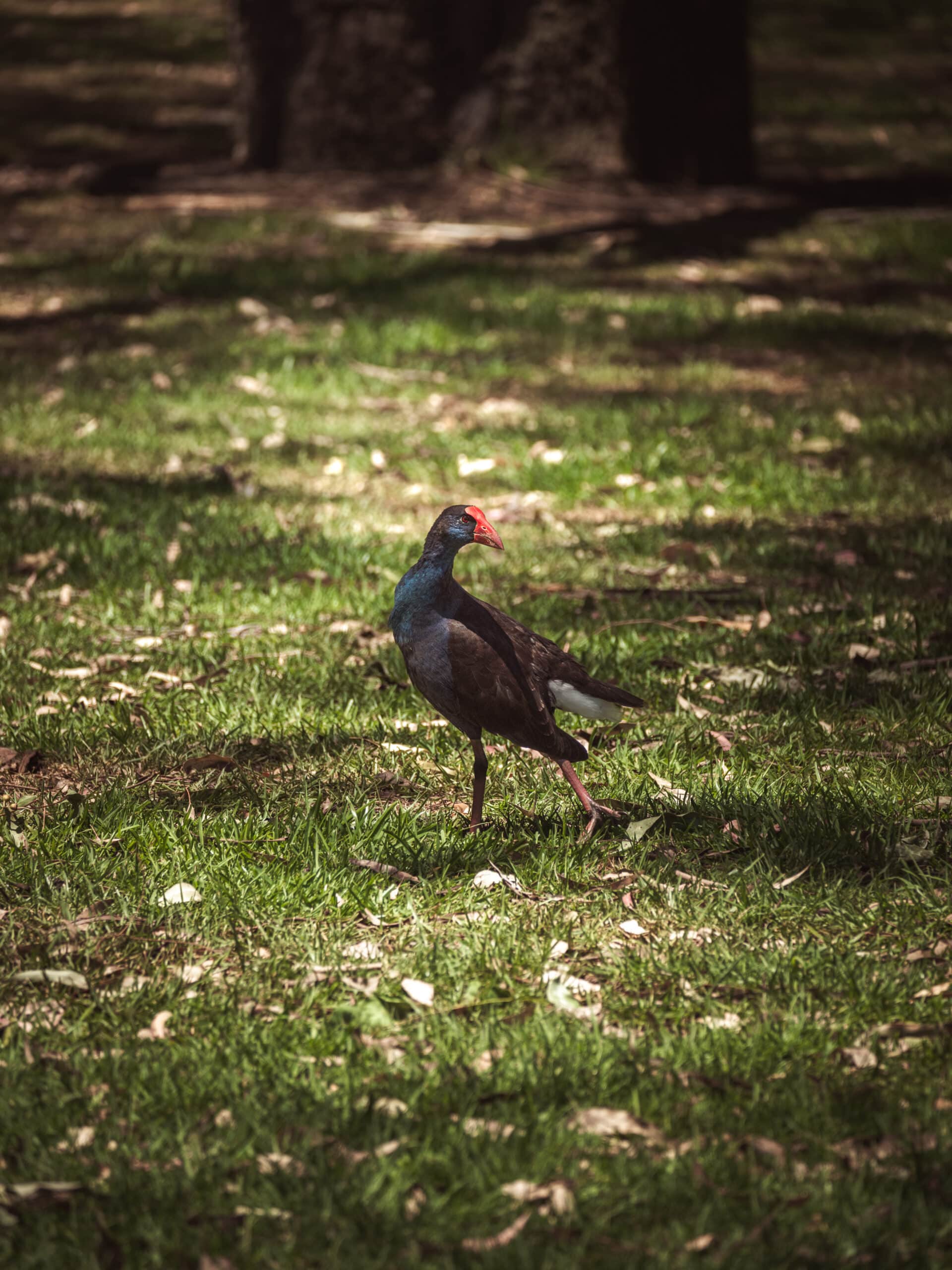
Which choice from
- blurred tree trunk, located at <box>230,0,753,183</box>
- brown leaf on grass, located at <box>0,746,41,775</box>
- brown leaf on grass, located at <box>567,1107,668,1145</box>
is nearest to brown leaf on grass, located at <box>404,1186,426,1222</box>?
brown leaf on grass, located at <box>567,1107,668,1145</box>

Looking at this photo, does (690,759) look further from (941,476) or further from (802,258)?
A: (802,258)

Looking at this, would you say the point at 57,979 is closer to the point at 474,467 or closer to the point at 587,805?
the point at 587,805

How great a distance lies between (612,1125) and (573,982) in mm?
574

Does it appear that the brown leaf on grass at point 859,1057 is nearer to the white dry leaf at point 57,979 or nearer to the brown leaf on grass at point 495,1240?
the brown leaf on grass at point 495,1240

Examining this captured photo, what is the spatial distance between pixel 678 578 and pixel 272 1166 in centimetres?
428

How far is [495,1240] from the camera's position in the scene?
274 centimetres

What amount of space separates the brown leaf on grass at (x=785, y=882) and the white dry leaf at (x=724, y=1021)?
0.58 meters

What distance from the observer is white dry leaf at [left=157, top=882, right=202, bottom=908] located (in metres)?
3.87

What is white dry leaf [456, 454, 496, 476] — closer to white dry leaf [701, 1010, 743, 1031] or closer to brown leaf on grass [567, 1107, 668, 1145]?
white dry leaf [701, 1010, 743, 1031]

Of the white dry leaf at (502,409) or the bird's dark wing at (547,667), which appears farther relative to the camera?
the white dry leaf at (502,409)

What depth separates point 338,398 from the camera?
9.47 metres

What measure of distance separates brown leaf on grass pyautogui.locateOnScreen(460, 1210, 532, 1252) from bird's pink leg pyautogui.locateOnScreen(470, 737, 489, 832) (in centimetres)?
158

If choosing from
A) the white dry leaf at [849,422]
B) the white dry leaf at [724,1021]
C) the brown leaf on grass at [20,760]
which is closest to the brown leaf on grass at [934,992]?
the white dry leaf at [724,1021]

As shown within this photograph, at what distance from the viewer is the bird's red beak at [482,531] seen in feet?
13.0
